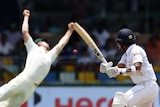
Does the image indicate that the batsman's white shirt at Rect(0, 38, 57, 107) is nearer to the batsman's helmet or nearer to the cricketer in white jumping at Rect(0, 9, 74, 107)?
the cricketer in white jumping at Rect(0, 9, 74, 107)

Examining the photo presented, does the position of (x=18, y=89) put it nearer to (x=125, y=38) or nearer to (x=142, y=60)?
(x=125, y=38)

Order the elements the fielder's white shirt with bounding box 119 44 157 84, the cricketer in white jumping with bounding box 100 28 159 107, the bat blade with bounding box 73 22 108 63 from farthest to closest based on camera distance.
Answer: the bat blade with bounding box 73 22 108 63 → the cricketer in white jumping with bounding box 100 28 159 107 → the fielder's white shirt with bounding box 119 44 157 84

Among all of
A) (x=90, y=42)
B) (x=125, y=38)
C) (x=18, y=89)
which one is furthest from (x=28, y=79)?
(x=125, y=38)

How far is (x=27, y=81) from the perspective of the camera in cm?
1073

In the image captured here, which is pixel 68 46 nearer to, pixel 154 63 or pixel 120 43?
pixel 154 63

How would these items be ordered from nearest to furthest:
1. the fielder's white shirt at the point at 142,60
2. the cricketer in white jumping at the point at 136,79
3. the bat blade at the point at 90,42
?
the fielder's white shirt at the point at 142,60
the cricketer in white jumping at the point at 136,79
the bat blade at the point at 90,42

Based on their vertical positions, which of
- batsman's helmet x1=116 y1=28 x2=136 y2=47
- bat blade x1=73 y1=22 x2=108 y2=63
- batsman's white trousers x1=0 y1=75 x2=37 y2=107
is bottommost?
batsman's white trousers x1=0 y1=75 x2=37 y2=107

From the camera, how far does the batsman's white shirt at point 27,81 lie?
422 inches

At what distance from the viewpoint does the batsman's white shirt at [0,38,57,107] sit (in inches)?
422

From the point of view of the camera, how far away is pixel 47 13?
1914 cm

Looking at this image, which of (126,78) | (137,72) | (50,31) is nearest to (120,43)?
(137,72)

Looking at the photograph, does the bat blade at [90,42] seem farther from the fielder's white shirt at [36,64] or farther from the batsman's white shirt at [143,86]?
the fielder's white shirt at [36,64]

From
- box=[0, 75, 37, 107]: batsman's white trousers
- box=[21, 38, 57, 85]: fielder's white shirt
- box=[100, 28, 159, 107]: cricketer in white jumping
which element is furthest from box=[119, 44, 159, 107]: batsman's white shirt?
box=[0, 75, 37, 107]: batsman's white trousers

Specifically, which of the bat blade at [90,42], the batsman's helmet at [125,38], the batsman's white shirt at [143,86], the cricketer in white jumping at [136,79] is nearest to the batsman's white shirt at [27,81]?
the bat blade at [90,42]
